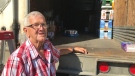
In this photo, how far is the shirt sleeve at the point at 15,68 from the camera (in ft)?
6.34

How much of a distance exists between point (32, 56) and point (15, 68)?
226 mm

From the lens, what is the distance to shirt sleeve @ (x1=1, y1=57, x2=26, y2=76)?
76.0 inches

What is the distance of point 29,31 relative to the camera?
2.17 meters

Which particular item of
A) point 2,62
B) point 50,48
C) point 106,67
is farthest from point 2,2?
point 106,67

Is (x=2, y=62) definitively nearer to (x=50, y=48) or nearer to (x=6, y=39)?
(x=6, y=39)

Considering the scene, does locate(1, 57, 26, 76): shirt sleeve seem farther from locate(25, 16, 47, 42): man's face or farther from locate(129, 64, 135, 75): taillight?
locate(129, 64, 135, 75): taillight

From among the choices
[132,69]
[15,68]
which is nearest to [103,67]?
[132,69]

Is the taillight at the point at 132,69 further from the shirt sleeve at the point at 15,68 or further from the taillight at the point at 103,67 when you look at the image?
the shirt sleeve at the point at 15,68

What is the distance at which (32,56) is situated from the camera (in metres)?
2.11

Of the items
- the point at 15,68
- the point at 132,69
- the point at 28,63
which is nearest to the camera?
the point at 15,68

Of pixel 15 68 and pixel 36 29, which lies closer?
pixel 15 68

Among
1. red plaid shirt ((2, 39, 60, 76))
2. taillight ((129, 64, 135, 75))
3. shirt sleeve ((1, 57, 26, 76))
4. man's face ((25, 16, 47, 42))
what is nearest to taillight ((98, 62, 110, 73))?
taillight ((129, 64, 135, 75))

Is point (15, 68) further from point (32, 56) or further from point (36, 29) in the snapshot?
point (36, 29)

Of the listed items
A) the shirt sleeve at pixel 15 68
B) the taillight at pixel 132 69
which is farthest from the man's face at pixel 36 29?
the taillight at pixel 132 69
